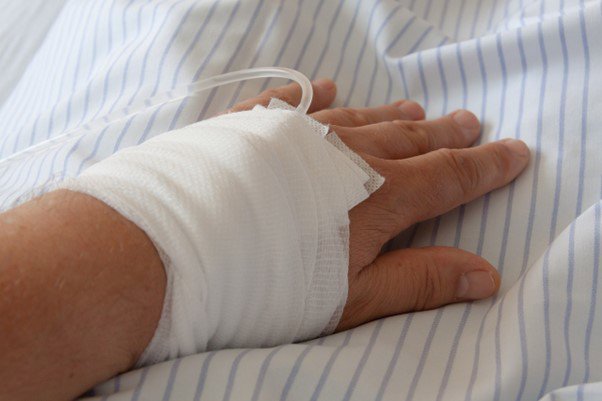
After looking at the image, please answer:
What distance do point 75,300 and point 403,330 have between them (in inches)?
12.9

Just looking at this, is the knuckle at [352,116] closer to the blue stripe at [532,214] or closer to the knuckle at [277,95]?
the knuckle at [277,95]

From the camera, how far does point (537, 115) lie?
926 millimetres

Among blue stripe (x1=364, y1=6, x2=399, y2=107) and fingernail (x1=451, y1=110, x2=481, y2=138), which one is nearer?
fingernail (x1=451, y1=110, x2=481, y2=138)

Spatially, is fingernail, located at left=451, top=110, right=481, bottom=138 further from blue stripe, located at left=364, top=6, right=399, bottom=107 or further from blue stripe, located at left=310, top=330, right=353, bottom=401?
blue stripe, located at left=310, top=330, right=353, bottom=401

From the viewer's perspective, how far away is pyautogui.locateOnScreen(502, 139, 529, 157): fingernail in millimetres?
894

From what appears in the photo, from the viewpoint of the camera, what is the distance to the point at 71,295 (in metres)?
0.63

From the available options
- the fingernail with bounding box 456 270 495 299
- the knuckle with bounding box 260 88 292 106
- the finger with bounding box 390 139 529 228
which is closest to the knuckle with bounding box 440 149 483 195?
the finger with bounding box 390 139 529 228

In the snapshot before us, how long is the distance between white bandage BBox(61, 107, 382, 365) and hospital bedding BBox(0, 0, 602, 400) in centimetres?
4

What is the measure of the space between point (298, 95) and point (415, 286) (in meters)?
0.34

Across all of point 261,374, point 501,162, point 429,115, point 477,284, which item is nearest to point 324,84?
point 429,115

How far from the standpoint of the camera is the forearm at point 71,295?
61 cm

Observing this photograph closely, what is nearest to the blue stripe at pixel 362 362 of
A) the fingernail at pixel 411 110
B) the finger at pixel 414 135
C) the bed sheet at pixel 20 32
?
the finger at pixel 414 135

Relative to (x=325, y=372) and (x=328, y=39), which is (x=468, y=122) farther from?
(x=325, y=372)

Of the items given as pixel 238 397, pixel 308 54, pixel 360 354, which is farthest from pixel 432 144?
pixel 238 397
